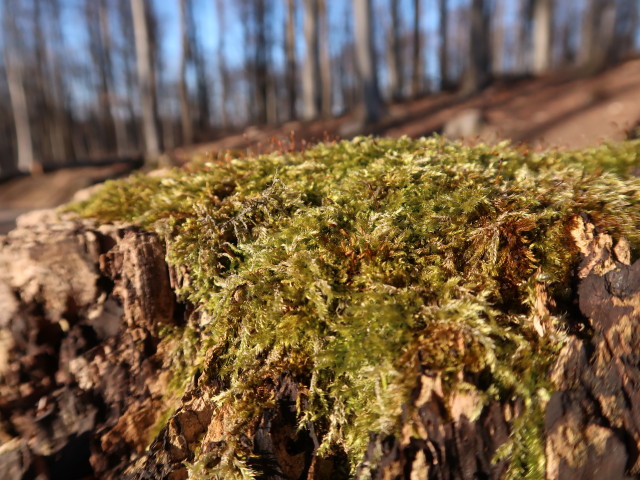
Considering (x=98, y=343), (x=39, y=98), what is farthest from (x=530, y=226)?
(x=39, y=98)

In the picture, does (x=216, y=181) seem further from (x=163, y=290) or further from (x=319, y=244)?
(x=319, y=244)

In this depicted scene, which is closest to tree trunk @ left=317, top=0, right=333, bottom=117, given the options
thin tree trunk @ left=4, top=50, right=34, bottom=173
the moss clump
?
thin tree trunk @ left=4, top=50, right=34, bottom=173

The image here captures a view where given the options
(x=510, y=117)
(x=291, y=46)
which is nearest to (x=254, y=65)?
(x=291, y=46)

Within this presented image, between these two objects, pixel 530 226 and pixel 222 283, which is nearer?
pixel 530 226

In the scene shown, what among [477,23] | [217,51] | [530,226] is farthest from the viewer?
[217,51]

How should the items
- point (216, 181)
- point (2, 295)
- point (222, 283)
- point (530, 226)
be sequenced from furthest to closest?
point (216, 181) → point (2, 295) → point (222, 283) → point (530, 226)

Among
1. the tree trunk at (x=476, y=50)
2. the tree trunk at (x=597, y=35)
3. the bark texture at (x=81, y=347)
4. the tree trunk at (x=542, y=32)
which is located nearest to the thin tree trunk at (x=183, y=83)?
the tree trunk at (x=476, y=50)

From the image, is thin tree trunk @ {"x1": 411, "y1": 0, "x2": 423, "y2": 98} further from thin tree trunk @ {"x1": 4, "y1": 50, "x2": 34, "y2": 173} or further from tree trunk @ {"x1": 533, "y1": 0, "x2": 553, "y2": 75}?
thin tree trunk @ {"x1": 4, "y1": 50, "x2": 34, "y2": 173}

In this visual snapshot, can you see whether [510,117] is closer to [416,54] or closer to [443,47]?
[416,54]
